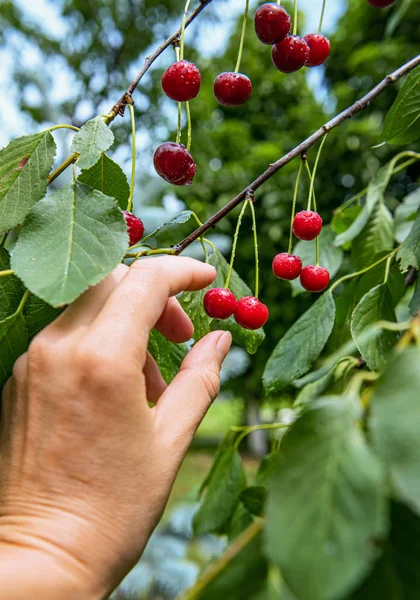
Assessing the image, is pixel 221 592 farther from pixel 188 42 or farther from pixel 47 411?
pixel 188 42

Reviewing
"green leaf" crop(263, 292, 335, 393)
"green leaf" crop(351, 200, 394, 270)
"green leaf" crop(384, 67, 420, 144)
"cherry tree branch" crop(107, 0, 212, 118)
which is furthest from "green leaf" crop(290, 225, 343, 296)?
"cherry tree branch" crop(107, 0, 212, 118)

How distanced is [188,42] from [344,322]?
671cm

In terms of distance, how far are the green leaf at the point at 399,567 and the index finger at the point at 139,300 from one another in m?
0.27

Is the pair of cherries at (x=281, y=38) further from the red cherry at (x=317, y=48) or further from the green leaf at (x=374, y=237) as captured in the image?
the green leaf at (x=374, y=237)

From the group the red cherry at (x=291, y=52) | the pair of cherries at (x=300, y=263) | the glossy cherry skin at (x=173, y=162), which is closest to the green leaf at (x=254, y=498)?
the pair of cherries at (x=300, y=263)

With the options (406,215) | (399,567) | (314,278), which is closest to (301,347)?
(314,278)

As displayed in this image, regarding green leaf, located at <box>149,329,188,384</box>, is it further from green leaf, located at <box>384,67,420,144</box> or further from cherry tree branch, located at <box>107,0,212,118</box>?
green leaf, located at <box>384,67,420,144</box>

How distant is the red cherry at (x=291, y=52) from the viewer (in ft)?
2.16

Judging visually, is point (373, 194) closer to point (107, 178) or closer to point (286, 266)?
point (286, 266)

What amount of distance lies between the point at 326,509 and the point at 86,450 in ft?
0.89

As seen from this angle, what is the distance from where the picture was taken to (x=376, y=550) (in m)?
0.24

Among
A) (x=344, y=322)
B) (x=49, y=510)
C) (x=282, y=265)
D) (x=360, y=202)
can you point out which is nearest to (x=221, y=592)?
(x=49, y=510)

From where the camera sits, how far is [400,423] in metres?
0.26

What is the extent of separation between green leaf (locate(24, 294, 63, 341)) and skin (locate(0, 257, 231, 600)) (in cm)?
5
